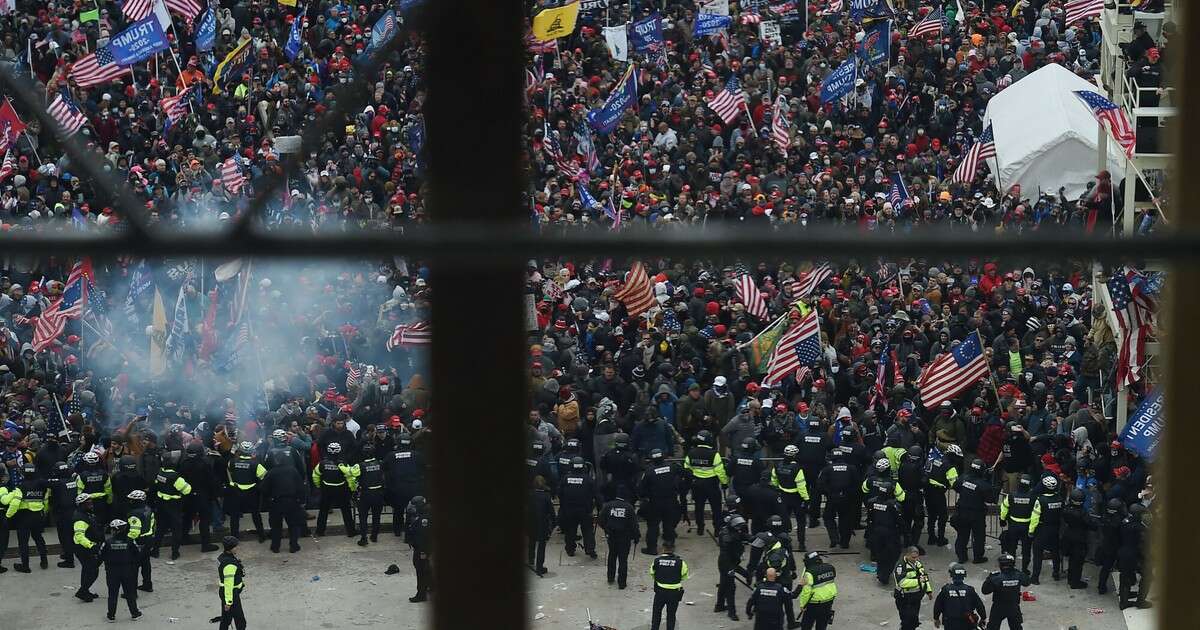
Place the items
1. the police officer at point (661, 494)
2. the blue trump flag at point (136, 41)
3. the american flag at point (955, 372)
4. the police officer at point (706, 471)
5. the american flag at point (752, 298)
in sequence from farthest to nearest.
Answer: the blue trump flag at point (136, 41), the american flag at point (752, 298), the american flag at point (955, 372), the police officer at point (706, 471), the police officer at point (661, 494)

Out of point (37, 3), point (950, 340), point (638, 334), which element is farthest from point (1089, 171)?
point (37, 3)

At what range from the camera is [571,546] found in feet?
68.7

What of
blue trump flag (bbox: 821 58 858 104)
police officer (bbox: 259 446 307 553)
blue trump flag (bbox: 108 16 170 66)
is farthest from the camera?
blue trump flag (bbox: 821 58 858 104)

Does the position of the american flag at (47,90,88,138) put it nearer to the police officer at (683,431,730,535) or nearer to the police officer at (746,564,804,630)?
the police officer at (683,431,730,535)

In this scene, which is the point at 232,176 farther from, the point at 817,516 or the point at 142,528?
the point at 817,516

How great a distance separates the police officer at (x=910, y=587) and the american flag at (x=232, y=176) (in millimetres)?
12025

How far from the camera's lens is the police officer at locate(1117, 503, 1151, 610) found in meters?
18.8

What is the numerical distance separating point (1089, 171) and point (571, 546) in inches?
439

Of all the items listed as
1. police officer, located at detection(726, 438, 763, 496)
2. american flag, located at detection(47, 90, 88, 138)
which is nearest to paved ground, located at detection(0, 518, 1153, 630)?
police officer, located at detection(726, 438, 763, 496)

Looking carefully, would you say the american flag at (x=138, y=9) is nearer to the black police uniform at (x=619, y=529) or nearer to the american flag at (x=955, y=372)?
the black police uniform at (x=619, y=529)

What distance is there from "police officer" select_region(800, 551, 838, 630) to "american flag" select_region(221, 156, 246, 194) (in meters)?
11.4

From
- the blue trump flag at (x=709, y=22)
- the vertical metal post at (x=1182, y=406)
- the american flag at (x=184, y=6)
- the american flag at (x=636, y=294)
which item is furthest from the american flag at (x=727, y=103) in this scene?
the vertical metal post at (x=1182, y=406)

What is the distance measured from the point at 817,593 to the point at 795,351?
16.5 ft

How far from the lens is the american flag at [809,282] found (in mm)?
24203
